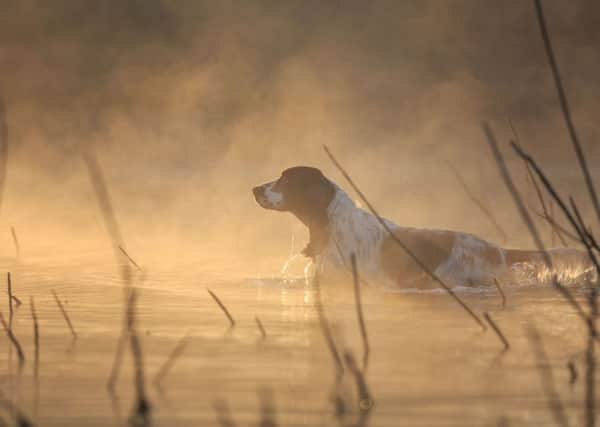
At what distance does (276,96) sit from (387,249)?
2702 centimetres

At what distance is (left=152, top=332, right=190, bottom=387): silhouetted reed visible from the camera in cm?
661

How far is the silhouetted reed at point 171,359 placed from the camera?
661cm

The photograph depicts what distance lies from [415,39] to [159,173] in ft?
47.2

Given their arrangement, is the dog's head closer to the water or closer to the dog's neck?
the dog's neck

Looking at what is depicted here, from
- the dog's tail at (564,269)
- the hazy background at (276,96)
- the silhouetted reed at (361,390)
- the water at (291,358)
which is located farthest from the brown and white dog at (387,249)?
the hazy background at (276,96)

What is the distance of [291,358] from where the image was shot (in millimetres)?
7285

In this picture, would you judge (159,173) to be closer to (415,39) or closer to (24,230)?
(24,230)

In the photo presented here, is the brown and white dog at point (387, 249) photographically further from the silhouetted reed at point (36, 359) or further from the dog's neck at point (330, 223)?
the silhouetted reed at point (36, 359)

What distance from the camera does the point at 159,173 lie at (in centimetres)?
2734

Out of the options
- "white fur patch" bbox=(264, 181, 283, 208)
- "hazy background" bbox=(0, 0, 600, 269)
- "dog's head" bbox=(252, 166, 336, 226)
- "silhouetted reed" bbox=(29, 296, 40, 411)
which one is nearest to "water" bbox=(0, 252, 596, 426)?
"silhouetted reed" bbox=(29, 296, 40, 411)

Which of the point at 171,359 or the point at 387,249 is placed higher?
the point at 387,249

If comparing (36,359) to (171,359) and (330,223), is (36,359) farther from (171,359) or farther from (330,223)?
(330,223)

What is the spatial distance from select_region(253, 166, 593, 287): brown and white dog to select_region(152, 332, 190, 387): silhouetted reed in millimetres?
3904

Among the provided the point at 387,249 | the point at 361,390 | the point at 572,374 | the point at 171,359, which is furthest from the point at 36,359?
the point at 387,249
